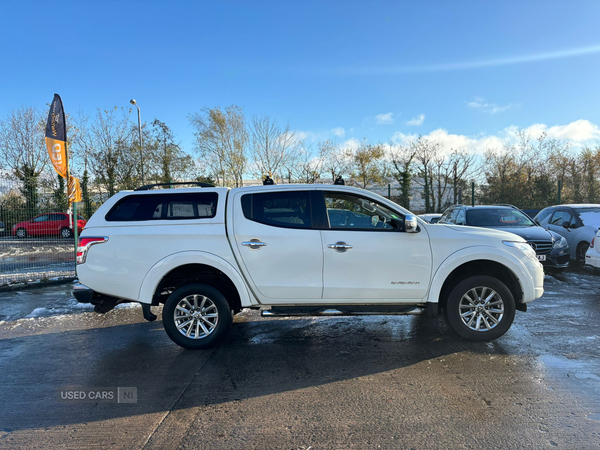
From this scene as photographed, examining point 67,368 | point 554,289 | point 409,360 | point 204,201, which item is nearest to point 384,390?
point 409,360

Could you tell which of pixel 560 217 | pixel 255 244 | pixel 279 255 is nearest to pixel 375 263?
pixel 279 255

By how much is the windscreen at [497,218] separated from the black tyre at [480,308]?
5.11 m

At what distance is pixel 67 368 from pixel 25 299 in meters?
4.56

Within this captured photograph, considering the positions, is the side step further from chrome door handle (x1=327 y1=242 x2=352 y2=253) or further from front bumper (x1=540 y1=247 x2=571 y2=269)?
front bumper (x1=540 y1=247 x2=571 y2=269)

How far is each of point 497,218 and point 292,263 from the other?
7.11m

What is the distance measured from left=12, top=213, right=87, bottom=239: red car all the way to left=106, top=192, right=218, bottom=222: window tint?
23.6 ft

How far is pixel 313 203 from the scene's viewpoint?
4.78 m

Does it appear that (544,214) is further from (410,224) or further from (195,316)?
(195,316)

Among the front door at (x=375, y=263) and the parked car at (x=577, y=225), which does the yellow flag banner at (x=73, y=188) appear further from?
the parked car at (x=577, y=225)

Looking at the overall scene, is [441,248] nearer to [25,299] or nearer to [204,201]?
[204,201]

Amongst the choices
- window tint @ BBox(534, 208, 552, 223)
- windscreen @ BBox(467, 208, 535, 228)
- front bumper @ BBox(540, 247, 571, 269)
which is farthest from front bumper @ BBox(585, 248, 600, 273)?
window tint @ BBox(534, 208, 552, 223)

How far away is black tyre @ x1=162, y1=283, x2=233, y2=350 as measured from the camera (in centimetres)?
462

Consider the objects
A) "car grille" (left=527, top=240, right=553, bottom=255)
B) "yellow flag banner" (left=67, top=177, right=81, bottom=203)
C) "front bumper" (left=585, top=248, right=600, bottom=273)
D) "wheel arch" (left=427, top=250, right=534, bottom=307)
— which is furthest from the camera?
"yellow flag banner" (left=67, top=177, right=81, bottom=203)

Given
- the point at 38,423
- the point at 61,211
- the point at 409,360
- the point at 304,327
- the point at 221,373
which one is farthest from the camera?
the point at 61,211
